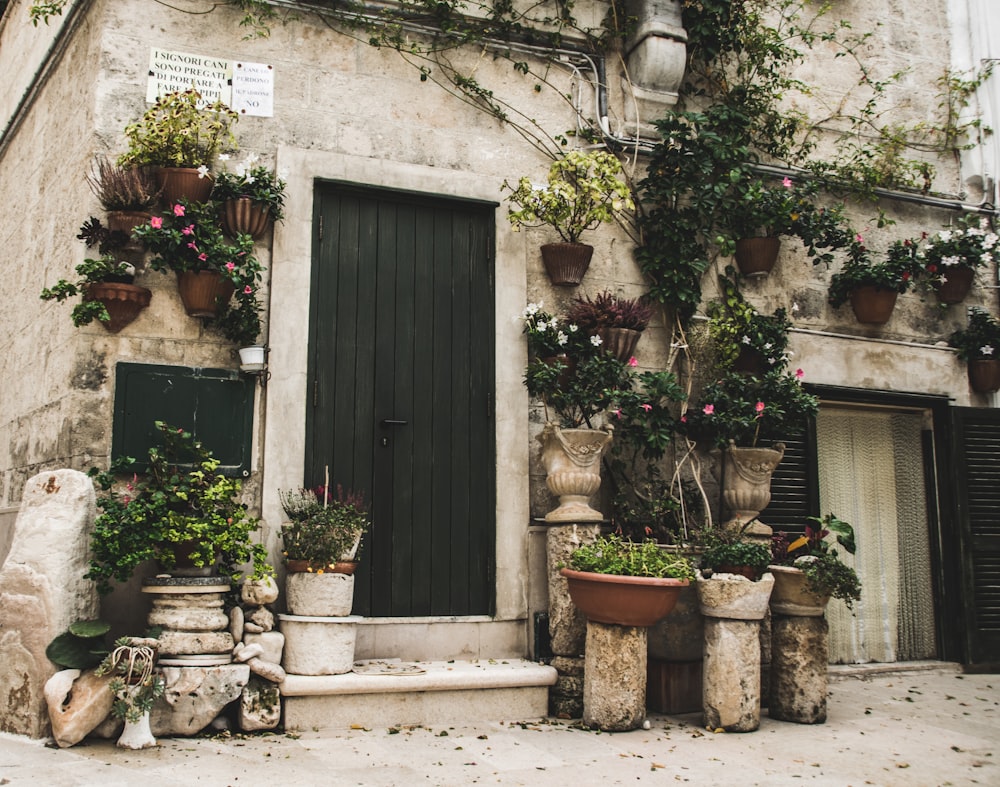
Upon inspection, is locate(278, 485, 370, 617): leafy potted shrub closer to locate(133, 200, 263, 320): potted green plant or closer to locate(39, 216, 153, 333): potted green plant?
locate(133, 200, 263, 320): potted green plant

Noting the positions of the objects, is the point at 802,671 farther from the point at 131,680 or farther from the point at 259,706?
the point at 131,680

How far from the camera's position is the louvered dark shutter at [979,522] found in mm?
6633

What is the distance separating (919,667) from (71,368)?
5.83 metres

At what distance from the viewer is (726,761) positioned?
427 centimetres

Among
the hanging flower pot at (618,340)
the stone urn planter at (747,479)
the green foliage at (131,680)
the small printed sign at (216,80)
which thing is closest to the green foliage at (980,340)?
the stone urn planter at (747,479)

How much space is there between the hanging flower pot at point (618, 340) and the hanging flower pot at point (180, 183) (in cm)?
245

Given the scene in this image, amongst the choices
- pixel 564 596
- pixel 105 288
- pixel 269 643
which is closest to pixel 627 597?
pixel 564 596

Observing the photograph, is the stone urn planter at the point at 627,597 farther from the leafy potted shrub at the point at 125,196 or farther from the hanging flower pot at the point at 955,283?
the hanging flower pot at the point at 955,283

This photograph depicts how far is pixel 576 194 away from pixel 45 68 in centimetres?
376

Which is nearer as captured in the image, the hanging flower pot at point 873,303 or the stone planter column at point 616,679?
the stone planter column at point 616,679

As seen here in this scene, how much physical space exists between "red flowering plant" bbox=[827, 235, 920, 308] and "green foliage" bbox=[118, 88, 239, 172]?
172 inches

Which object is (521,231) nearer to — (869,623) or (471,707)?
(471,707)

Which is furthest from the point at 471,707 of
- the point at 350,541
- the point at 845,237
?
the point at 845,237

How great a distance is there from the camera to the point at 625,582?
4.68 m
